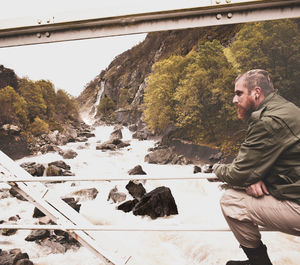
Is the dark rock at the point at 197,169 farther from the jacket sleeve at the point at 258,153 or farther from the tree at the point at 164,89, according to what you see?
the jacket sleeve at the point at 258,153

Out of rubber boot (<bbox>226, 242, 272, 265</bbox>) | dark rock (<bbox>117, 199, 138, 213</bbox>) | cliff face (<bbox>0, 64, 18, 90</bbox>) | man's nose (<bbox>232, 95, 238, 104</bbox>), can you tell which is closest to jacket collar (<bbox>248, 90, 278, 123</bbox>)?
man's nose (<bbox>232, 95, 238, 104</bbox>)

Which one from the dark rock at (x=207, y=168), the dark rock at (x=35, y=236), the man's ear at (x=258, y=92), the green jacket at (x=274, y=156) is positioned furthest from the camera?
the dark rock at (x=35, y=236)

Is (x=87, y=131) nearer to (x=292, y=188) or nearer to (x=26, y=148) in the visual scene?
(x=26, y=148)

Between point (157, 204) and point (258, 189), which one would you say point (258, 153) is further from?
point (157, 204)

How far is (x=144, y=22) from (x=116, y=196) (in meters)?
1.64

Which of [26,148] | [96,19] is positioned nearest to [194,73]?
[96,19]

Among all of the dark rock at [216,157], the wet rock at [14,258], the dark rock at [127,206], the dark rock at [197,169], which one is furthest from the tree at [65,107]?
the wet rock at [14,258]

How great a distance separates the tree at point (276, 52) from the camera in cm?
178

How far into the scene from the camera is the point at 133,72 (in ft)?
7.23

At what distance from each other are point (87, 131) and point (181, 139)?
3.08 feet

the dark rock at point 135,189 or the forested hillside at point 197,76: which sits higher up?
the forested hillside at point 197,76

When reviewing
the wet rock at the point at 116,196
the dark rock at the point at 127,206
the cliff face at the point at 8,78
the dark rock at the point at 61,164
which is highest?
the cliff face at the point at 8,78

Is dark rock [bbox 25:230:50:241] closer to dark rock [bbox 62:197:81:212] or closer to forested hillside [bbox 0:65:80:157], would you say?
dark rock [bbox 62:197:81:212]

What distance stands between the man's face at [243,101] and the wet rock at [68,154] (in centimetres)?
158
